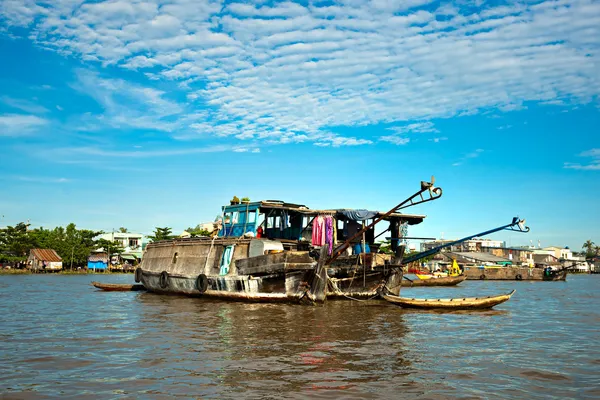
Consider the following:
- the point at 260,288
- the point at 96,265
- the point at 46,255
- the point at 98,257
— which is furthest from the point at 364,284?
the point at 96,265

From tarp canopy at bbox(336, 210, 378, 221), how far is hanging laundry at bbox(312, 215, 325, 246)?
1045mm

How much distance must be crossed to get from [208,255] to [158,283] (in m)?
4.76

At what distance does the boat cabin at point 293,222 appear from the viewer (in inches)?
827

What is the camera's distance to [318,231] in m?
20.9

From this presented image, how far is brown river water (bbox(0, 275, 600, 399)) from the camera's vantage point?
7.19m

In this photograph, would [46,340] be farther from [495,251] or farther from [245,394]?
[495,251]

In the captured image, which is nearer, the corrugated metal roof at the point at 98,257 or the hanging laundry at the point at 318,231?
the hanging laundry at the point at 318,231

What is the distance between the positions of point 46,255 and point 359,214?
51.7 meters

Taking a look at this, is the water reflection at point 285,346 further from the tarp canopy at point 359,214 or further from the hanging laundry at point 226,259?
the tarp canopy at point 359,214

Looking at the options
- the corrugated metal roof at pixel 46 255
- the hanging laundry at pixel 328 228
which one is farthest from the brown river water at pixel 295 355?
the corrugated metal roof at pixel 46 255

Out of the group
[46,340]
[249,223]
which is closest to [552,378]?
[46,340]

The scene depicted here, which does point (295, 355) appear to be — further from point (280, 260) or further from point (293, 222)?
point (293, 222)

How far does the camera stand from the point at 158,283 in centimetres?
2436

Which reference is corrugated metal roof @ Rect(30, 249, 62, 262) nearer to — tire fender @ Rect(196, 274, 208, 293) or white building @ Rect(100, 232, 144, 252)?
white building @ Rect(100, 232, 144, 252)
